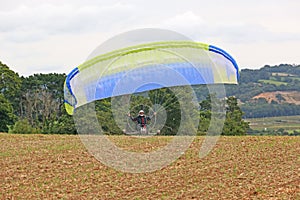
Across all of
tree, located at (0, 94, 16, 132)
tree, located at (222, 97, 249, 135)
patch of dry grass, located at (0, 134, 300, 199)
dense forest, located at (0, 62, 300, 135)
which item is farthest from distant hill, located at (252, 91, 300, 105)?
patch of dry grass, located at (0, 134, 300, 199)

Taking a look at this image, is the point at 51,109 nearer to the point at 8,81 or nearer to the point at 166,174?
the point at 8,81

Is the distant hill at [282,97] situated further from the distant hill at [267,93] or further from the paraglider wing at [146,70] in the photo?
the paraglider wing at [146,70]

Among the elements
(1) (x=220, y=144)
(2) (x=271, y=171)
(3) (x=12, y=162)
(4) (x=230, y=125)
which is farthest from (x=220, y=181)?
(4) (x=230, y=125)

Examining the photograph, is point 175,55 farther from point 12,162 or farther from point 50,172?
point 12,162

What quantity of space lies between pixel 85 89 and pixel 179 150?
16.4 feet

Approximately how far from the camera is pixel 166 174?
56.2ft

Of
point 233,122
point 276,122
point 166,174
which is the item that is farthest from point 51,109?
point 166,174

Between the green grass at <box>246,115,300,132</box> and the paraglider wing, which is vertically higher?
the paraglider wing

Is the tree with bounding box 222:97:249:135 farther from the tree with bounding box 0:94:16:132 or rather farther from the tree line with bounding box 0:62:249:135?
the tree with bounding box 0:94:16:132

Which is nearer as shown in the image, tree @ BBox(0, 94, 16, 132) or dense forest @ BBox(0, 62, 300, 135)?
dense forest @ BBox(0, 62, 300, 135)

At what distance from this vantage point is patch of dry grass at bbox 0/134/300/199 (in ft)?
48.2

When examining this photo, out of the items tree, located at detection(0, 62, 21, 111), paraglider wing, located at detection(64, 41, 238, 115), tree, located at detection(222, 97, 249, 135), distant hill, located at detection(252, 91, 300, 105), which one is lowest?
tree, located at detection(222, 97, 249, 135)

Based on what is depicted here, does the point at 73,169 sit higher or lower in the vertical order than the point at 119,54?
lower

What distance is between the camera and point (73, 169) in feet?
61.6
